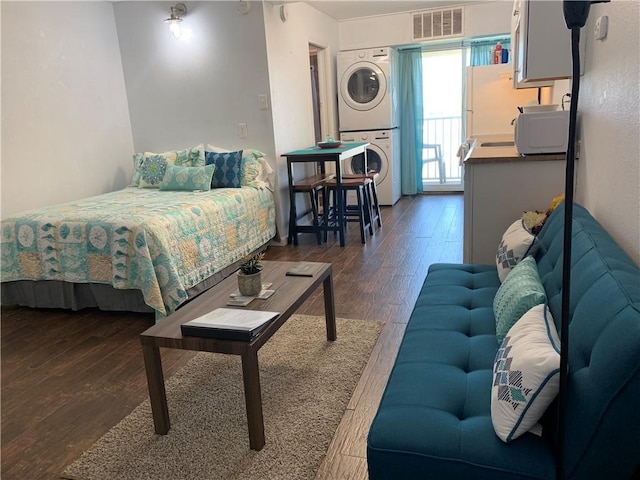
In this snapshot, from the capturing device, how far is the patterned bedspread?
296 centimetres

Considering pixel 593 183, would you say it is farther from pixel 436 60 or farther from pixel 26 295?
pixel 436 60

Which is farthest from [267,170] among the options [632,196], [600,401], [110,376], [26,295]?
[600,401]

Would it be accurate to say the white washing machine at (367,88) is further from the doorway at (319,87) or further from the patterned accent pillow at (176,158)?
the patterned accent pillow at (176,158)

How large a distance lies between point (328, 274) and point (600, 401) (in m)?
1.61

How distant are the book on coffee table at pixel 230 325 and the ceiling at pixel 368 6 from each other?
14.0 feet

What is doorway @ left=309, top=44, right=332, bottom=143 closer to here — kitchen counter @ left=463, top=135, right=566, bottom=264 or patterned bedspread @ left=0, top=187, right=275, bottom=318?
patterned bedspread @ left=0, top=187, right=275, bottom=318

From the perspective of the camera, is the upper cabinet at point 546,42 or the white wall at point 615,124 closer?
the white wall at point 615,124

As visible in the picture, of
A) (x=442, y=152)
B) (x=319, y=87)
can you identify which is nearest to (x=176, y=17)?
(x=319, y=87)

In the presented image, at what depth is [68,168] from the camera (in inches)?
165

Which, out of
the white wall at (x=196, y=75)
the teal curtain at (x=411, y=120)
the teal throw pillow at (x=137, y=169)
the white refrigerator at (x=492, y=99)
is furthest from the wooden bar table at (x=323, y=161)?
the teal curtain at (x=411, y=120)

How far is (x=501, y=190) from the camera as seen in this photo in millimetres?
2787

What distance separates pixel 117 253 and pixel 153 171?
1.57 m

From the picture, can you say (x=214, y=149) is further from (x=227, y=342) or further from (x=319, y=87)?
(x=227, y=342)

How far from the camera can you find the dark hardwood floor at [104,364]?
185cm
